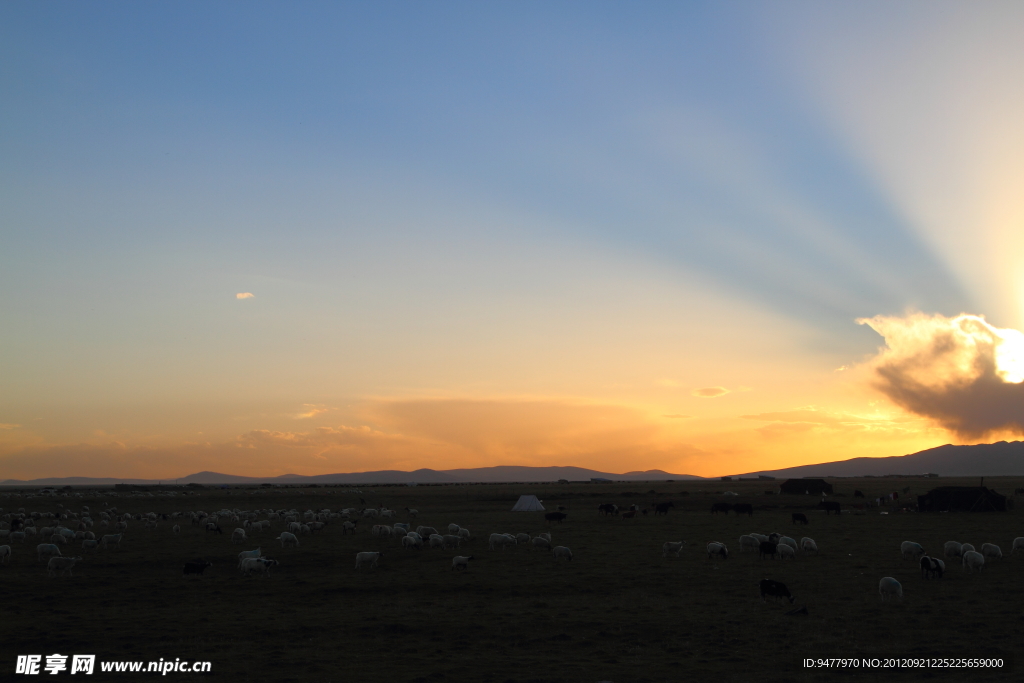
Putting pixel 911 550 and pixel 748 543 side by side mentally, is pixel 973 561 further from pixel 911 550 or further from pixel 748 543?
pixel 748 543

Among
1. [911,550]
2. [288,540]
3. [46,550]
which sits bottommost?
[288,540]

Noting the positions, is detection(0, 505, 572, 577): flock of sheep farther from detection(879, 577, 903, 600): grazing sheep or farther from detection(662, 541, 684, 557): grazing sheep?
detection(879, 577, 903, 600): grazing sheep

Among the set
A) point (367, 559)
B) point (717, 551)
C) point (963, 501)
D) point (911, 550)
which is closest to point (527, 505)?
point (963, 501)

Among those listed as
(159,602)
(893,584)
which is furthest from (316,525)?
(893,584)

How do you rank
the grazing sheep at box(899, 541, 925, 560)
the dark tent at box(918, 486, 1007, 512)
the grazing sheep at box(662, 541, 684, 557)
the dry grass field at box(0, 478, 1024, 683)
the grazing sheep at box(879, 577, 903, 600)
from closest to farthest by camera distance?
the dry grass field at box(0, 478, 1024, 683), the grazing sheep at box(879, 577, 903, 600), the grazing sheep at box(899, 541, 925, 560), the grazing sheep at box(662, 541, 684, 557), the dark tent at box(918, 486, 1007, 512)

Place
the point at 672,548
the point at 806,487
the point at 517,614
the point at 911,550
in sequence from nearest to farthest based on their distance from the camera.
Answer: the point at 517,614 < the point at 911,550 < the point at 672,548 < the point at 806,487

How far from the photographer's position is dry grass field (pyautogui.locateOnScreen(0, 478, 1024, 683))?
1527 cm

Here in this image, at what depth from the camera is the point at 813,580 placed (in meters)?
24.6

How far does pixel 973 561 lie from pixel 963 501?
34975 mm

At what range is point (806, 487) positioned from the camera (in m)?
86.8

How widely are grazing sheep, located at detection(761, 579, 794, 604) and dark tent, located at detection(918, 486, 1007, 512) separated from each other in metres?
42.3

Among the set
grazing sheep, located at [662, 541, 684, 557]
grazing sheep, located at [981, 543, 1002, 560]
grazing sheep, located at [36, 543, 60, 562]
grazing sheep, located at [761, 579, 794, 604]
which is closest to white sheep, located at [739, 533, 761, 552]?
grazing sheep, located at [662, 541, 684, 557]

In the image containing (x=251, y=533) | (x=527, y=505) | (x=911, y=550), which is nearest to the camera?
(x=911, y=550)

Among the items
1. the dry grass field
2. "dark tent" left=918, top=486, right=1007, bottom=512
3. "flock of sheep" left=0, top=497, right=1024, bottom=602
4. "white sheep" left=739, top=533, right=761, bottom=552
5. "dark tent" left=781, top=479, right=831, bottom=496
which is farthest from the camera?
"dark tent" left=781, top=479, right=831, bottom=496
